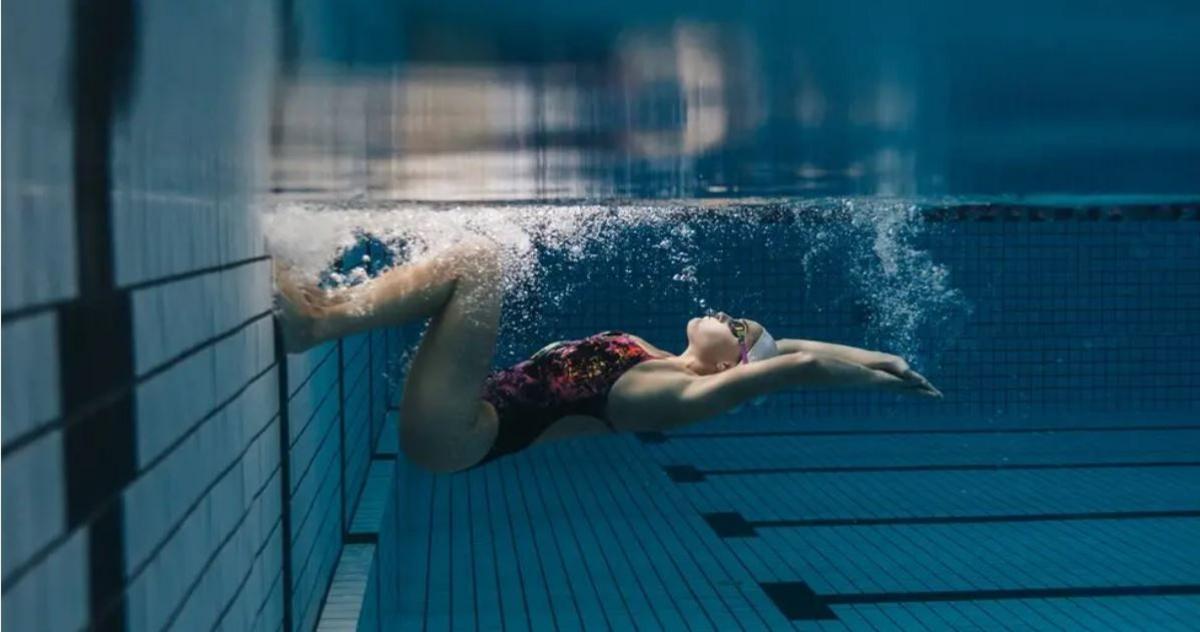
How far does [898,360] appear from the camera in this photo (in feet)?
13.9

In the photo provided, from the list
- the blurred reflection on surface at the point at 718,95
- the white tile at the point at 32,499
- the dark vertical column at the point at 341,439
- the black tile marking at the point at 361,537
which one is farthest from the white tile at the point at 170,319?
the black tile marking at the point at 361,537

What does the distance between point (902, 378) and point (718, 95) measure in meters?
1.22

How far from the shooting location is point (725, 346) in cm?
451

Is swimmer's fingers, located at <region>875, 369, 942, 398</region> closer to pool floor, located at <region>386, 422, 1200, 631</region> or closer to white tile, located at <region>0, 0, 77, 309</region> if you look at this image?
pool floor, located at <region>386, 422, 1200, 631</region>

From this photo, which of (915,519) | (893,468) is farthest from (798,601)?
(893,468)

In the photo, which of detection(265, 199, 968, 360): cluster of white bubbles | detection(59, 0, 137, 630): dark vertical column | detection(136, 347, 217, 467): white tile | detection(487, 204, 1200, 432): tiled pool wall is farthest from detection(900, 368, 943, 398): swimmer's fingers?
detection(487, 204, 1200, 432): tiled pool wall

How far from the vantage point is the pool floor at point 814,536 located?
6.11 metres

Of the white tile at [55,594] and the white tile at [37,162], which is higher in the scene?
the white tile at [37,162]

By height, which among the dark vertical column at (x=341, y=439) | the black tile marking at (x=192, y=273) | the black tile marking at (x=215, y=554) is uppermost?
the black tile marking at (x=192, y=273)

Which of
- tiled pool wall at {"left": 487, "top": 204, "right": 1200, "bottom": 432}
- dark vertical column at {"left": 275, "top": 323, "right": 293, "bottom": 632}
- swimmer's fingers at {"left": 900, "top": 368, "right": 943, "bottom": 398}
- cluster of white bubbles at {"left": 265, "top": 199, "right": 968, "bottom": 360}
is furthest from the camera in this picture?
tiled pool wall at {"left": 487, "top": 204, "right": 1200, "bottom": 432}

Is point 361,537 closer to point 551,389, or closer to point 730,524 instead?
point 551,389

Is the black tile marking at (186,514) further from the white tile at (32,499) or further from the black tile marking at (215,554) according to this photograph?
the white tile at (32,499)

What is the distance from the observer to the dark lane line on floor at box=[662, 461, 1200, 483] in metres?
9.43

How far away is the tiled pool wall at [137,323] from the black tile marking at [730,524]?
4.52 metres
